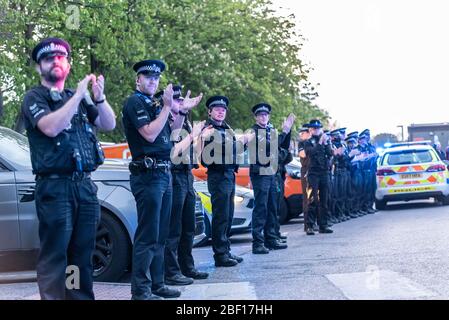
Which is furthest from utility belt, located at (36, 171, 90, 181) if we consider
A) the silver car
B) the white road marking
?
the white road marking

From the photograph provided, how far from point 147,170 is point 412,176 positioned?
13.1 meters

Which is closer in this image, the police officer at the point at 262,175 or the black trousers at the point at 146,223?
the black trousers at the point at 146,223

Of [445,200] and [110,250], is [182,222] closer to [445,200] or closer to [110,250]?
[110,250]

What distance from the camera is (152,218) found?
630 cm

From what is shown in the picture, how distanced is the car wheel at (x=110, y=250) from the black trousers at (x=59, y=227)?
7.97 ft

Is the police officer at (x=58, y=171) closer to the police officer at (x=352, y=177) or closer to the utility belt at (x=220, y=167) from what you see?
the utility belt at (x=220, y=167)

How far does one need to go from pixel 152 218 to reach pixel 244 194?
593 cm

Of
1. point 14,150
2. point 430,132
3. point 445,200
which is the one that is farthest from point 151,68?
point 430,132

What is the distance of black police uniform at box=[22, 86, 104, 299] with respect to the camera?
16.1 ft

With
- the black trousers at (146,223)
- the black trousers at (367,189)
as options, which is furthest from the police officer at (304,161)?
the black trousers at (146,223)

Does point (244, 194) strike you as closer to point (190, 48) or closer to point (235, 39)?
point (190, 48)

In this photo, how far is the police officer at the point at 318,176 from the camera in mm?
12969

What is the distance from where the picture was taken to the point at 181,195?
744cm
